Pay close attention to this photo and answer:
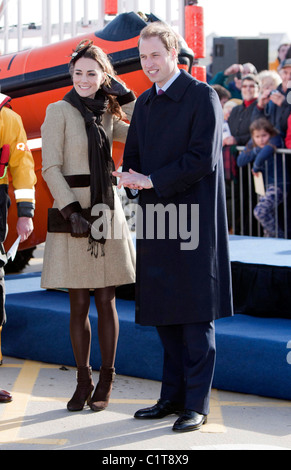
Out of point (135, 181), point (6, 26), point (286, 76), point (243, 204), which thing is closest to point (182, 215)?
point (135, 181)

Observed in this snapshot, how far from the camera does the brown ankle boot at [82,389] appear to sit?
378 centimetres

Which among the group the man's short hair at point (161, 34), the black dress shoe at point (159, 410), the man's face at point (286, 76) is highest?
the man's short hair at point (161, 34)

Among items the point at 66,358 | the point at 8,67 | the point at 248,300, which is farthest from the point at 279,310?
the point at 8,67

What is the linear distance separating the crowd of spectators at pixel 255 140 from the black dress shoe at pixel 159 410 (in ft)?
12.0

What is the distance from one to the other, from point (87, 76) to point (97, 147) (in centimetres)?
32

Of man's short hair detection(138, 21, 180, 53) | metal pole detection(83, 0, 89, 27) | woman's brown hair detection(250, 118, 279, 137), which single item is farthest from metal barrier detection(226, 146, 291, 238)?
man's short hair detection(138, 21, 180, 53)

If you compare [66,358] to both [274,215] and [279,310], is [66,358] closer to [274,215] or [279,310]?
[279,310]

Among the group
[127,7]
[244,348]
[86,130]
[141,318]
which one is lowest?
[244,348]

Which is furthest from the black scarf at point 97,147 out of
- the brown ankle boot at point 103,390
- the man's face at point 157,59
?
the brown ankle boot at point 103,390

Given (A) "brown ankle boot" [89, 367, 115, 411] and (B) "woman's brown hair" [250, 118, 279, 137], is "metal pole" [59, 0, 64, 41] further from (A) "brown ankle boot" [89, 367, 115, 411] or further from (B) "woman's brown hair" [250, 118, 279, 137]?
(A) "brown ankle boot" [89, 367, 115, 411]

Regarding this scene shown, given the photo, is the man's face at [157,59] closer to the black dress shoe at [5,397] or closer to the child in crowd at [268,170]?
the black dress shoe at [5,397]

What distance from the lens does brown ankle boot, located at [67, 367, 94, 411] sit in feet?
12.4
